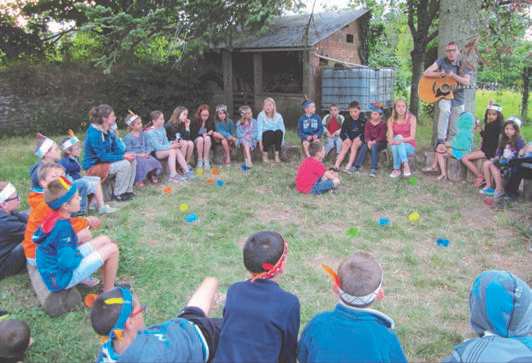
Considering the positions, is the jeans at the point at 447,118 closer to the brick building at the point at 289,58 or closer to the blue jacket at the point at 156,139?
the blue jacket at the point at 156,139

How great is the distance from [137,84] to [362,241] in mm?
11031

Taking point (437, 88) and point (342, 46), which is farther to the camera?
point (342, 46)

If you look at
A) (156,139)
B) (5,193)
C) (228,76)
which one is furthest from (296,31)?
(5,193)

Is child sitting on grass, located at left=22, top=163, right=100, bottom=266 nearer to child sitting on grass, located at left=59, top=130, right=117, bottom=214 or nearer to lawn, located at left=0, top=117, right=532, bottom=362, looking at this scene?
lawn, located at left=0, top=117, right=532, bottom=362

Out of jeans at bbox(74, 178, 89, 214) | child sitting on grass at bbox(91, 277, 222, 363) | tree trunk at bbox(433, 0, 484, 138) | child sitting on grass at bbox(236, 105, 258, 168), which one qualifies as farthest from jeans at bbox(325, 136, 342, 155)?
child sitting on grass at bbox(91, 277, 222, 363)

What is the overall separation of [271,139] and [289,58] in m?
7.99

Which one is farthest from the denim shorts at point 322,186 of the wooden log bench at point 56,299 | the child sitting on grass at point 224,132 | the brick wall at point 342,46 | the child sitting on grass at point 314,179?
the brick wall at point 342,46

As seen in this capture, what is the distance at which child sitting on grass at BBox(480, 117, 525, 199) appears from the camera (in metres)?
6.18

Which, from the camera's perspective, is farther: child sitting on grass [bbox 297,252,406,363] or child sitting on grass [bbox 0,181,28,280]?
child sitting on grass [bbox 0,181,28,280]

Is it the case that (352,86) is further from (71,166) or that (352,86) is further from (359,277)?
(359,277)

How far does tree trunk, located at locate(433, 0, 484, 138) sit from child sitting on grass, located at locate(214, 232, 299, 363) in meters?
6.78

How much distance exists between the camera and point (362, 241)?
499cm

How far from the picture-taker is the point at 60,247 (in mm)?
3344

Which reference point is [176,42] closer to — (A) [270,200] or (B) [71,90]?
(A) [270,200]
